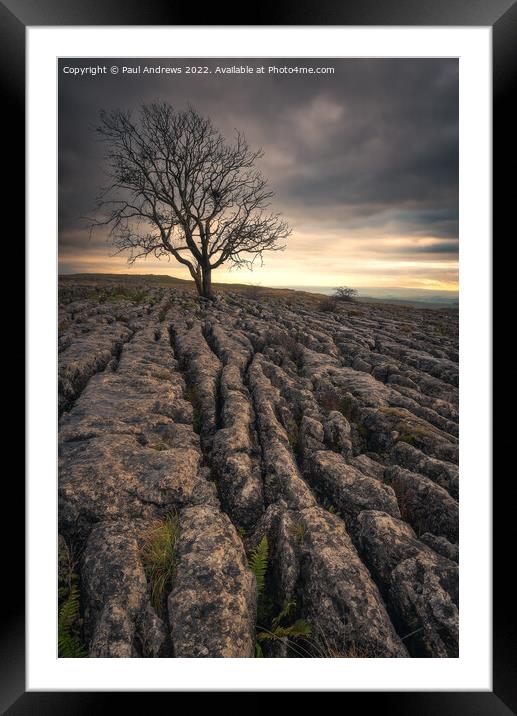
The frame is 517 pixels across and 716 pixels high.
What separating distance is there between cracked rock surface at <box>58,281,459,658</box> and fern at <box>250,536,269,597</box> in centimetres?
7

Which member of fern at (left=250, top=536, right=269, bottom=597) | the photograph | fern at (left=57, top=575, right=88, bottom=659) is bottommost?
fern at (left=57, top=575, right=88, bottom=659)

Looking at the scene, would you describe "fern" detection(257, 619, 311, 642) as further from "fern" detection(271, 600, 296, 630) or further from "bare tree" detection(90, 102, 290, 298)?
"bare tree" detection(90, 102, 290, 298)

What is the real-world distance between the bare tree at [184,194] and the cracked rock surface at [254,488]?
1612mm

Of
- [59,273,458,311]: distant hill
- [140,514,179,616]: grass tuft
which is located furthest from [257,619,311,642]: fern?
[59,273,458,311]: distant hill

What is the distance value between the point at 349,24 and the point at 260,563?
294 inches

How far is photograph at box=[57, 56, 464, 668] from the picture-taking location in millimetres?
3852

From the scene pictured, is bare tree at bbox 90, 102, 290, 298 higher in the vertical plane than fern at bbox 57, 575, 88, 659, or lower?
higher

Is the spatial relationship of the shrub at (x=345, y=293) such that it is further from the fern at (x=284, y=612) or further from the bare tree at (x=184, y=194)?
the fern at (x=284, y=612)

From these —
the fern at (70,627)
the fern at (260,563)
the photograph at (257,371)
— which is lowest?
the fern at (70,627)
